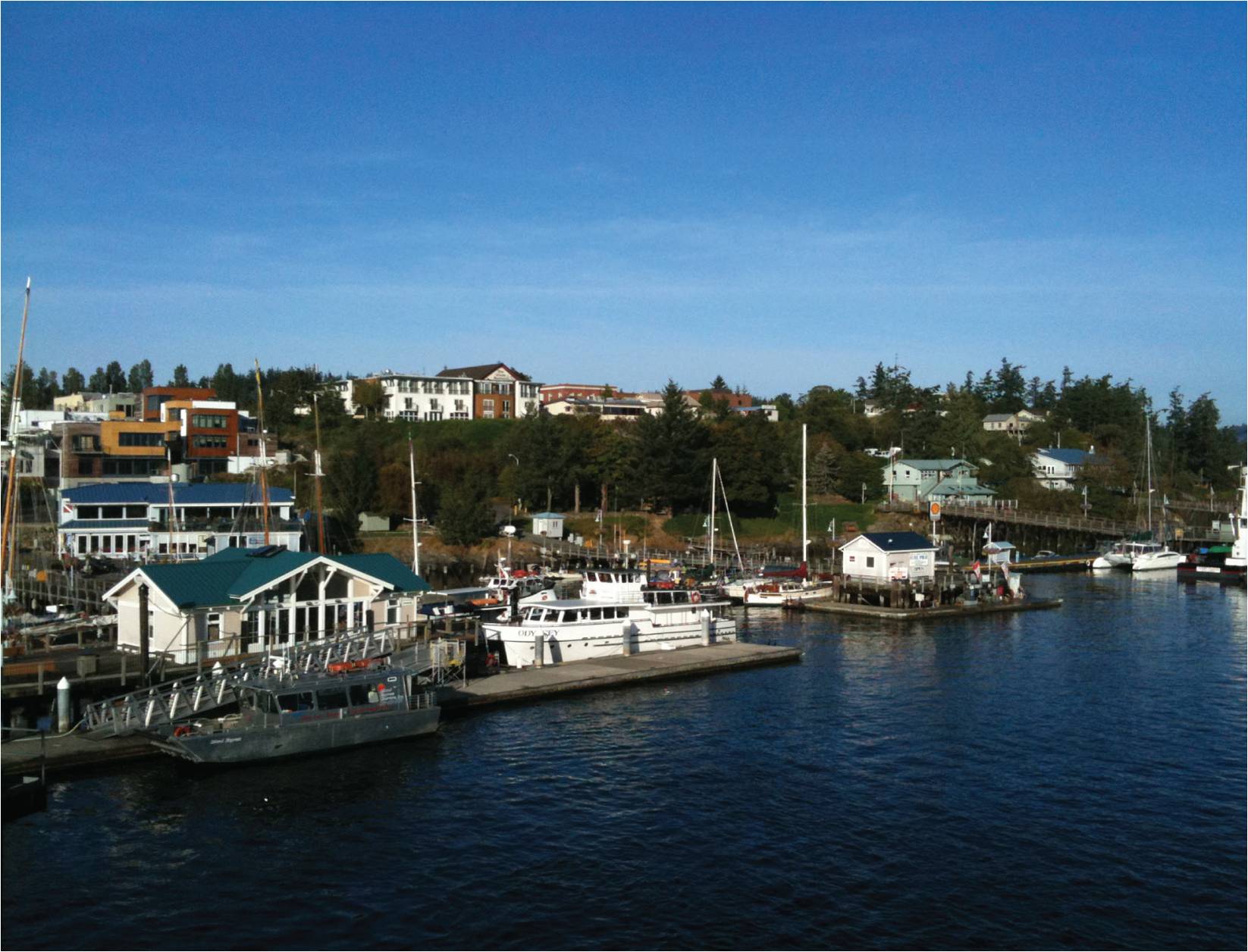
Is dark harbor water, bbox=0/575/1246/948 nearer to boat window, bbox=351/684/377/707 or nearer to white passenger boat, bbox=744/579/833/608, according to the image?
boat window, bbox=351/684/377/707

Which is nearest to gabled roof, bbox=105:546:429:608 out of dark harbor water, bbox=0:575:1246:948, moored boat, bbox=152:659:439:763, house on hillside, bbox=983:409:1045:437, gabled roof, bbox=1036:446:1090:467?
moored boat, bbox=152:659:439:763

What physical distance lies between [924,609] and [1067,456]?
8147cm

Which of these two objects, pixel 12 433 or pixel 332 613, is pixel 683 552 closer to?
pixel 332 613

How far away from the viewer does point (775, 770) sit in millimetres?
32188

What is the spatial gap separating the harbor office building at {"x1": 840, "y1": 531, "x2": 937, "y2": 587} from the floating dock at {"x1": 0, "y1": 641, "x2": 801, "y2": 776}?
1865cm

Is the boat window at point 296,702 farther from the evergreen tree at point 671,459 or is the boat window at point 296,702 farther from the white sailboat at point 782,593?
the evergreen tree at point 671,459

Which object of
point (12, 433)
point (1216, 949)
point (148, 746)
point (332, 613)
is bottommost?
point (1216, 949)

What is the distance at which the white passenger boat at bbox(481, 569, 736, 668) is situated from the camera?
4522 cm

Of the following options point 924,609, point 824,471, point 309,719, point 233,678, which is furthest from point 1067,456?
point 233,678

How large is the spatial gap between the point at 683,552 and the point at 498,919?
226 ft

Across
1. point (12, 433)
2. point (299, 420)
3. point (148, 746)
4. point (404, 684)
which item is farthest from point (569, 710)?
point (299, 420)

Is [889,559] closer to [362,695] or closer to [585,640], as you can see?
[585,640]

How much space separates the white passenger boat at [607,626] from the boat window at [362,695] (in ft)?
39.0

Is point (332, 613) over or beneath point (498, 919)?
over
